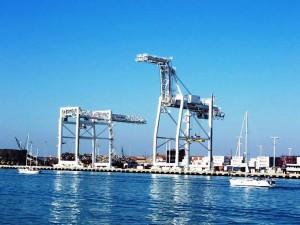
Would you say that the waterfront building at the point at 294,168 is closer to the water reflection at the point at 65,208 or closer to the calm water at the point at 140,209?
the calm water at the point at 140,209

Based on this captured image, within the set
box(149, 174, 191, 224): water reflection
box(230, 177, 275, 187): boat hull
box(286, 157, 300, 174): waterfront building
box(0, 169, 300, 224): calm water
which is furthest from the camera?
box(286, 157, 300, 174): waterfront building

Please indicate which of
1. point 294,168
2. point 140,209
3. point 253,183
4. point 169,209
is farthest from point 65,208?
point 294,168

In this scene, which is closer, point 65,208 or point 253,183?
point 65,208

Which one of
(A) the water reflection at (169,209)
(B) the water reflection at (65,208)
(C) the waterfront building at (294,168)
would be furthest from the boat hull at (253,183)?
(C) the waterfront building at (294,168)

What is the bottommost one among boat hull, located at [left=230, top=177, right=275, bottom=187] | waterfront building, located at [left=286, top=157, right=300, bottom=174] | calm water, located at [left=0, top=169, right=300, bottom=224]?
calm water, located at [left=0, top=169, right=300, bottom=224]

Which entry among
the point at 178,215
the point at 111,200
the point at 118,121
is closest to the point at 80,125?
the point at 118,121

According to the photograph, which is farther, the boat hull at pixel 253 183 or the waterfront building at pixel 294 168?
the waterfront building at pixel 294 168

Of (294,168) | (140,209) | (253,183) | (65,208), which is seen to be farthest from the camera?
(294,168)

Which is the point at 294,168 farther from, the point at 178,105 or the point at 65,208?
the point at 65,208

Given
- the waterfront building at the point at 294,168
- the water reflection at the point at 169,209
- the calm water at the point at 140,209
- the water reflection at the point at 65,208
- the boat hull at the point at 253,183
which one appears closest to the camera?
the water reflection at the point at 65,208

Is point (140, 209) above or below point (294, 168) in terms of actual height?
below

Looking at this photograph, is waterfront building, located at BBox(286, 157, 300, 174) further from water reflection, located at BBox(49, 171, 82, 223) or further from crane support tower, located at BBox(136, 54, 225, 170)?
water reflection, located at BBox(49, 171, 82, 223)

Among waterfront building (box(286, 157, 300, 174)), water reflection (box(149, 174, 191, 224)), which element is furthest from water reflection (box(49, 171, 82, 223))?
waterfront building (box(286, 157, 300, 174))

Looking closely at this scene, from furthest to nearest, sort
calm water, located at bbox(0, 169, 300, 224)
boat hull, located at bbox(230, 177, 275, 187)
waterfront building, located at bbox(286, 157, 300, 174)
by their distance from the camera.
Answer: waterfront building, located at bbox(286, 157, 300, 174) → boat hull, located at bbox(230, 177, 275, 187) → calm water, located at bbox(0, 169, 300, 224)
